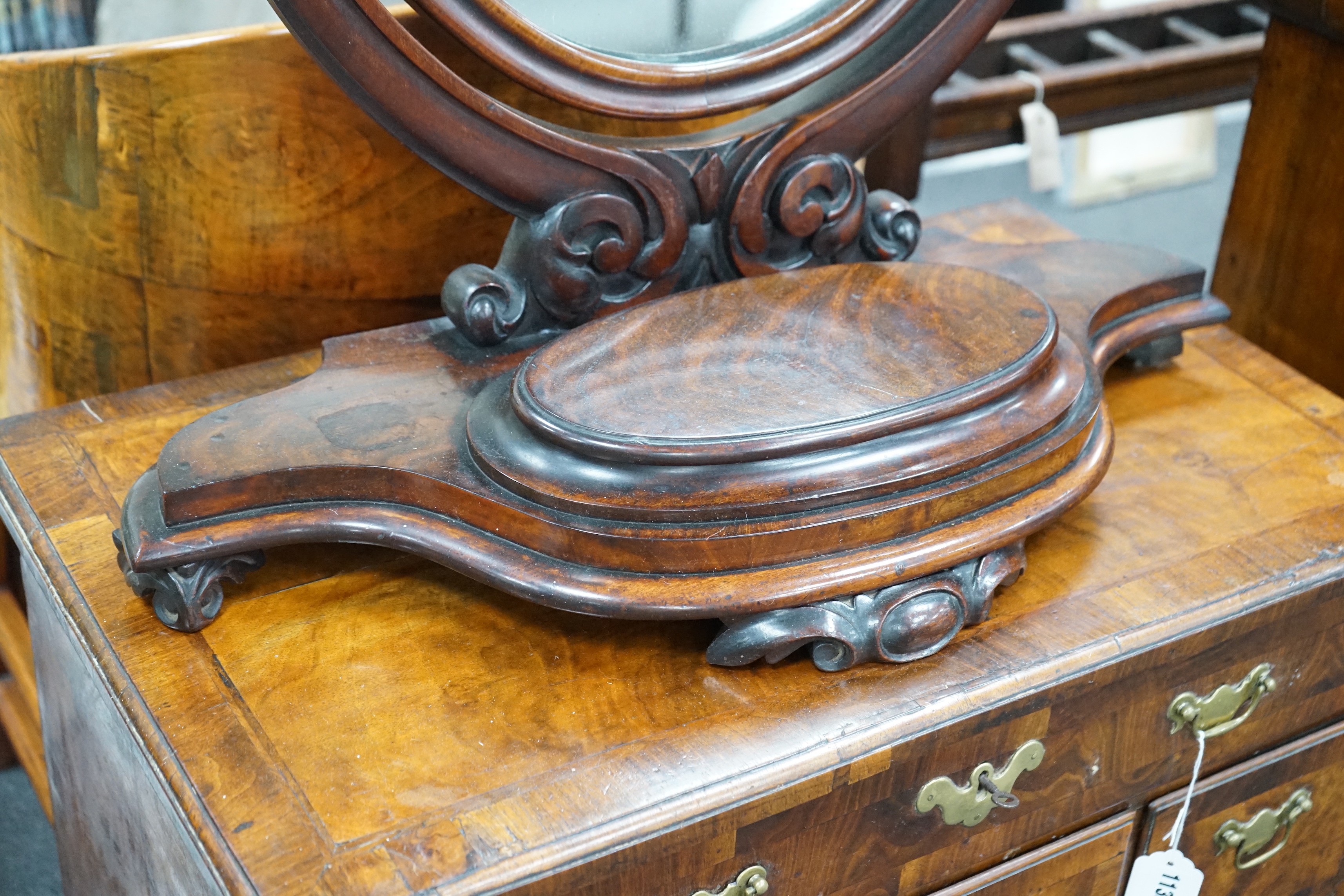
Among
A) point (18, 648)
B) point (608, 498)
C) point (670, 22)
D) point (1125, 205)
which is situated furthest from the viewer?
point (1125, 205)

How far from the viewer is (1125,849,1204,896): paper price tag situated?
858 millimetres

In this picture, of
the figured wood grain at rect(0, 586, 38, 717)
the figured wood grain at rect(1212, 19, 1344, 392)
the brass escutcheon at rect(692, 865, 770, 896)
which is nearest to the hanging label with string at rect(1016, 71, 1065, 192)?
the figured wood grain at rect(1212, 19, 1344, 392)

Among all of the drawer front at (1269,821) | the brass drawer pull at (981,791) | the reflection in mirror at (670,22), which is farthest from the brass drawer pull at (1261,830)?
the reflection in mirror at (670,22)

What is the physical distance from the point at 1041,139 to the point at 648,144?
624mm

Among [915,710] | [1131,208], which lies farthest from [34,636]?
[1131,208]

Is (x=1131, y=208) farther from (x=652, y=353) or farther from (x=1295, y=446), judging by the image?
(x=652, y=353)

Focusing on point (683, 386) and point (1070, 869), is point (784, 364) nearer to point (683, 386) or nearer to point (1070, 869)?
point (683, 386)

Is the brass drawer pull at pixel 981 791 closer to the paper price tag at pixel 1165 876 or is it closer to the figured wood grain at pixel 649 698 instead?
the figured wood grain at pixel 649 698

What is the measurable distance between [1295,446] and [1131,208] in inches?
55.5

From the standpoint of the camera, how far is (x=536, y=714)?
0.69 m

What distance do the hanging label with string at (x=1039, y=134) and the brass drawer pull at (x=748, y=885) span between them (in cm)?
86

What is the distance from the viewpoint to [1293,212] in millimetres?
1188

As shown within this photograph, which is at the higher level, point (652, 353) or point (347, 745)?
point (652, 353)

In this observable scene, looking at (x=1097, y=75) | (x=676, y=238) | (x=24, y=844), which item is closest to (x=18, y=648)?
(x=24, y=844)
